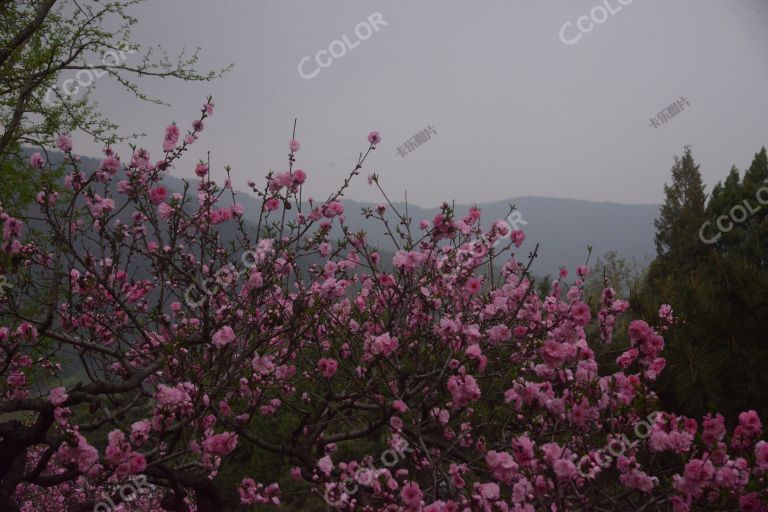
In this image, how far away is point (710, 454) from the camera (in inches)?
107

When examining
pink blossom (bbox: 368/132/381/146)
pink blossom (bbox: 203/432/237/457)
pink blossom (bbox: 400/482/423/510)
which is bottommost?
pink blossom (bbox: 400/482/423/510)

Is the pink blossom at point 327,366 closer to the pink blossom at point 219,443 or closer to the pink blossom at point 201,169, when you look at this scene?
the pink blossom at point 219,443

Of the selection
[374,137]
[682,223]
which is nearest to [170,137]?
[374,137]

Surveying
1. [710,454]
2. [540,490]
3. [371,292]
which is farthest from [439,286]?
[710,454]

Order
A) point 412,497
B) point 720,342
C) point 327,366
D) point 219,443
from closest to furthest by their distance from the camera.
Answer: point 412,497 < point 219,443 < point 327,366 < point 720,342

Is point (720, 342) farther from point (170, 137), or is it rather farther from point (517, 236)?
point (170, 137)

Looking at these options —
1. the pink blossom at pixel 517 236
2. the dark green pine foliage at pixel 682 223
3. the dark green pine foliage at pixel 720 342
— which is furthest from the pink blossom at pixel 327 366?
the dark green pine foliage at pixel 682 223

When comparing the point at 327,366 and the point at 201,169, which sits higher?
the point at 201,169

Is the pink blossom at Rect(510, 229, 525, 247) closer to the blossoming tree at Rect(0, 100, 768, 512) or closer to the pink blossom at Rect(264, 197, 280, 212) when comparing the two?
the blossoming tree at Rect(0, 100, 768, 512)

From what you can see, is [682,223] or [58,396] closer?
[58,396]

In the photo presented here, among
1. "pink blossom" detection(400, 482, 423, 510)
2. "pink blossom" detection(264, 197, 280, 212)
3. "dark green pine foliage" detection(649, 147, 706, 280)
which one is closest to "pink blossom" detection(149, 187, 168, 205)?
"pink blossom" detection(264, 197, 280, 212)

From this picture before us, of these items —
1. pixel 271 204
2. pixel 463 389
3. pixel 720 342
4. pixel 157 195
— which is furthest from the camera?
pixel 720 342

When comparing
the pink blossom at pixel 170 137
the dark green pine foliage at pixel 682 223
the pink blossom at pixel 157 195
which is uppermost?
the pink blossom at pixel 170 137

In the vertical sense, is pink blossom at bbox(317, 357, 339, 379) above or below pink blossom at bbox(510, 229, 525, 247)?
below
